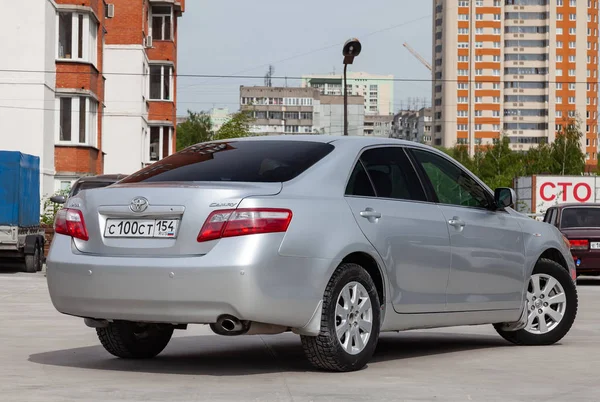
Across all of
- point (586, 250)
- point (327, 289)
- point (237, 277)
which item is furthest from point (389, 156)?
point (586, 250)

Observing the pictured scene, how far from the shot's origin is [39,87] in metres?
41.6

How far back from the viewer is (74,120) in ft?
149

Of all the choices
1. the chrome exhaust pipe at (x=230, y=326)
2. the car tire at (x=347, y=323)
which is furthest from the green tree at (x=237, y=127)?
the chrome exhaust pipe at (x=230, y=326)

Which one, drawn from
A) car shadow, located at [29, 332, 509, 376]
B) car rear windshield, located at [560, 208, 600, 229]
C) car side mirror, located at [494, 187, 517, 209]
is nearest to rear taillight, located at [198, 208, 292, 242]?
car shadow, located at [29, 332, 509, 376]

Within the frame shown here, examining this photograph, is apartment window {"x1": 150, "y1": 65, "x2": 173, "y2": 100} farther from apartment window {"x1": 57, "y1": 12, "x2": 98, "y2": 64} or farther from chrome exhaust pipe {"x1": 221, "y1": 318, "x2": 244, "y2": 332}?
chrome exhaust pipe {"x1": 221, "y1": 318, "x2": 244, "y2": 332}

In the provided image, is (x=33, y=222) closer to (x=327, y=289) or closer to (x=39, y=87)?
(x=39, y=87)

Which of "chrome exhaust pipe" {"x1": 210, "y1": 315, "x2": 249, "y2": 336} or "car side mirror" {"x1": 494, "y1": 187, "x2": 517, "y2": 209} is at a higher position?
"car side mirror" {"x1": 494, "y1": 187, "x2": 517, "y2": 209}

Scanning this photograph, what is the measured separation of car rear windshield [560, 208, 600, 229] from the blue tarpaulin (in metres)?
11.3

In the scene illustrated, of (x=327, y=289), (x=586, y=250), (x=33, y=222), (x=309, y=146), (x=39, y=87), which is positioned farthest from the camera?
(x=39, y=87)

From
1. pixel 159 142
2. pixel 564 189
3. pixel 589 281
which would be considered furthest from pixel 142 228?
pixel 159 142

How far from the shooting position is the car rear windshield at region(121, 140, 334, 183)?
8.85 m

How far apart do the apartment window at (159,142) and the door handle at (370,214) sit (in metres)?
56.7

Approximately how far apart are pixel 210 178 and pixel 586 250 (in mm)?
18194

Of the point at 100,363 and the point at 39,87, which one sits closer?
the point at 100,363
